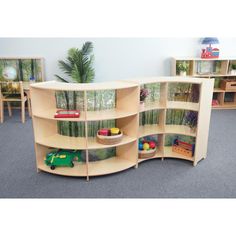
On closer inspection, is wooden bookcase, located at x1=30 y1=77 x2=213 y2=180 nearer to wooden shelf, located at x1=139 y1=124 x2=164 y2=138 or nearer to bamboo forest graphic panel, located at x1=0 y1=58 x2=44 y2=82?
wooden shelf, located at x1=139 y1=124 x2=164 y2=138

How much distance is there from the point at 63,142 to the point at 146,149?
123 cm

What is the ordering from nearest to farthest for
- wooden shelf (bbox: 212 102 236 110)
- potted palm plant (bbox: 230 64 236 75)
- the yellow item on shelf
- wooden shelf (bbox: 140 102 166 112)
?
the yellow item on shelf → wooden shelf (bbox: 140 102 166 112) → potted palm plant (bbox: 230 64 236 75) → wooden shelf (bbox: 212 102 236 110)

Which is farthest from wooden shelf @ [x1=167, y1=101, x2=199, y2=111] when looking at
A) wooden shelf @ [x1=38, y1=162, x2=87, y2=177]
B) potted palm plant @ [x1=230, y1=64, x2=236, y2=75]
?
potted palm plant @ [x1=230, y1=64, x2=236, y2=75]

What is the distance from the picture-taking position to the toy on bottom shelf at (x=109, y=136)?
311 centimetres

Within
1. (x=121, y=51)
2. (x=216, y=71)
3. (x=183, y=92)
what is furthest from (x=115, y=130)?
(x=216, y=71)

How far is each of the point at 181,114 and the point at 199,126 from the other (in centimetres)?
42

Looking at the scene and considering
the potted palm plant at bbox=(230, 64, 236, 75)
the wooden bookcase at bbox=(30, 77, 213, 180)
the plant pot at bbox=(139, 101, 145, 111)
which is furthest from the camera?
the potted palm plant at bbox=(230, 64, 236, 75)

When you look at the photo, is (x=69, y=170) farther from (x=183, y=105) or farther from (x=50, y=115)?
(x=183, y=105)

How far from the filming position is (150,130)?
362 cm

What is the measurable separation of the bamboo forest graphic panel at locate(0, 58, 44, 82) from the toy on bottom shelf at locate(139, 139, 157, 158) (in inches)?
150

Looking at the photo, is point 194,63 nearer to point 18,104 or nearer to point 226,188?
point 226,188

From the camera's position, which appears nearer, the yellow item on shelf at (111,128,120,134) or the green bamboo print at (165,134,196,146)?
the yellow item on shelf at (111,128,120,134)

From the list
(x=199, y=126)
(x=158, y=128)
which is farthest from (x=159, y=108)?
(x=199, y=126)

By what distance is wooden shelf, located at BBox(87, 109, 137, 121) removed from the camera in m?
3.01
